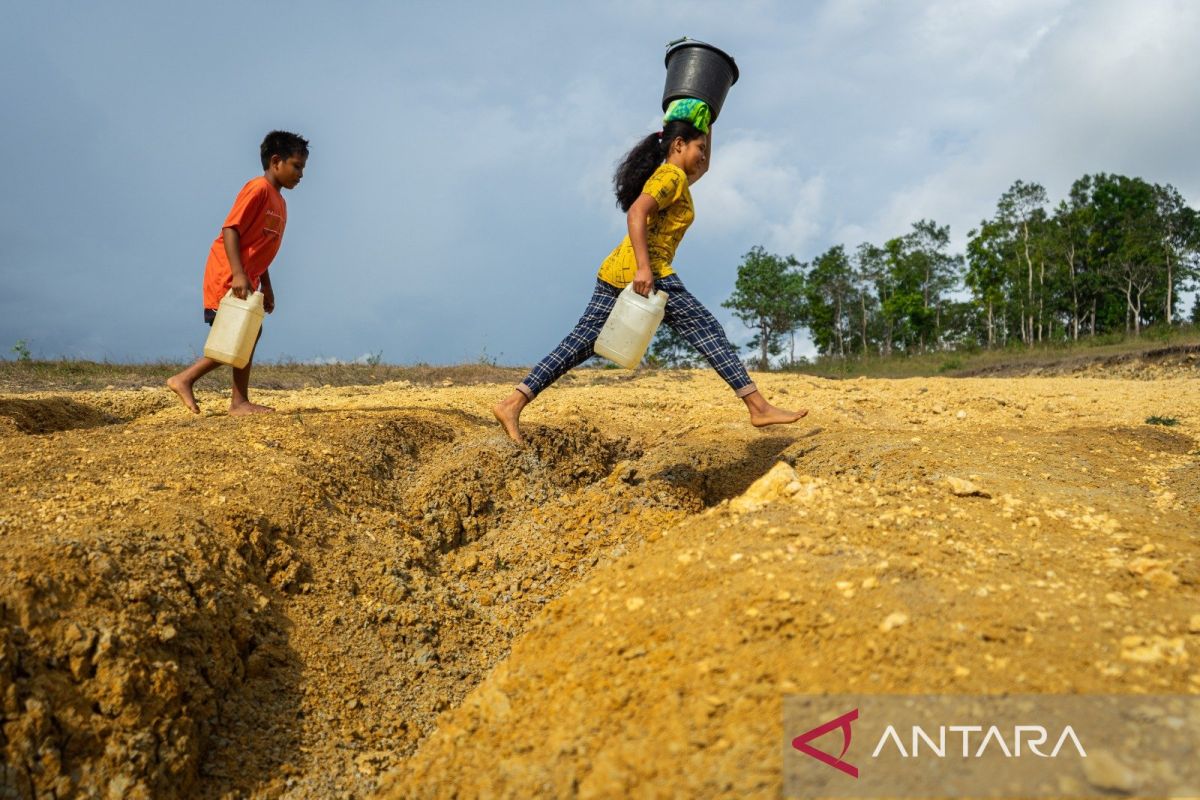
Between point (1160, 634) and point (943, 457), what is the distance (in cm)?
184

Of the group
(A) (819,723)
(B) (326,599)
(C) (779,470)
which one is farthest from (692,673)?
(B) (326,599)

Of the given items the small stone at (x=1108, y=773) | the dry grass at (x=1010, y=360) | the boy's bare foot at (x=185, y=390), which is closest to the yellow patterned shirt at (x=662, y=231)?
the small stone at (x=1108, y=773)

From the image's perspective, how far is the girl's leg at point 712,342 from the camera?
12.6 ft

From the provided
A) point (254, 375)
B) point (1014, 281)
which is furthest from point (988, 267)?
point (254, 375)

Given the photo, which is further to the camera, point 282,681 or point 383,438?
point 383,438

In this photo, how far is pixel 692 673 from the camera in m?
1.75

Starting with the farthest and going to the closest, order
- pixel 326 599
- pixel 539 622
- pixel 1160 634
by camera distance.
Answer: pixel 326 599
pixel 539 622
pixel 1160 634

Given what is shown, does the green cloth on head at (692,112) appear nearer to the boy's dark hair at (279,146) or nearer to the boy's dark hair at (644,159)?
the boy's dark hair at (644,159)

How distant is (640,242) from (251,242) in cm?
269

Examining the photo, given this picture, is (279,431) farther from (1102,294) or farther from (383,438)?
(1102,294)

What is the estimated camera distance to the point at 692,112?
388cm

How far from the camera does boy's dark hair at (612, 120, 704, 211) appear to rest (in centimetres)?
388

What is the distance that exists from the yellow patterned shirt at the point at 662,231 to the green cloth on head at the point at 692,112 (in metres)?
0.27

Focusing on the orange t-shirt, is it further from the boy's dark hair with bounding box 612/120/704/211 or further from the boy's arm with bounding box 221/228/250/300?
the boy's dark hair with bounding box 612/120/704/211
